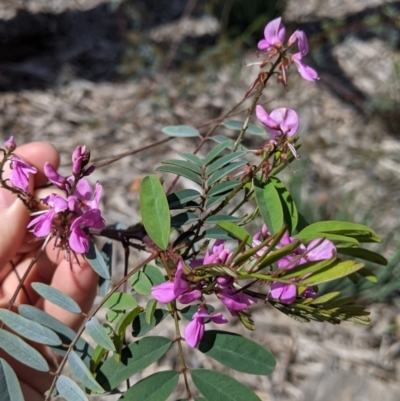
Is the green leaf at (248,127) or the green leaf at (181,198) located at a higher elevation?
the green leaf at (248,127)

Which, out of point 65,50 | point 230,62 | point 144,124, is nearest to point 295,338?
point 144,124

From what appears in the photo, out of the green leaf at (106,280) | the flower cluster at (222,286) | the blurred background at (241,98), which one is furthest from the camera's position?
the blurred background at (241,98)

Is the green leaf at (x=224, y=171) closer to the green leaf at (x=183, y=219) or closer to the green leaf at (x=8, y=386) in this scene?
the green leaf at (x=183, y=219)

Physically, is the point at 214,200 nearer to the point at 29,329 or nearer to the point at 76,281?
the point at 29,329

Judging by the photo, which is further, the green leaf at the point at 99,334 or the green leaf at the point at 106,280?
the green leaf at the point at 106,280

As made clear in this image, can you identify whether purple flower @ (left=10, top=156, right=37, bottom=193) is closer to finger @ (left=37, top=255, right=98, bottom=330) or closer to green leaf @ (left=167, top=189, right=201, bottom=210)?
green leaf @ (left=167, top=189, right=201, bottom=210)

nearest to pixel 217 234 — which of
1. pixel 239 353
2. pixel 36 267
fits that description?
pixel 239 353

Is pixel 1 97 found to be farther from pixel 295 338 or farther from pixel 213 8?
pixel 295 338

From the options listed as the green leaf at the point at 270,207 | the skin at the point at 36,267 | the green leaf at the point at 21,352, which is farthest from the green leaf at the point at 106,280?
the green leaf at the point at 270,207
